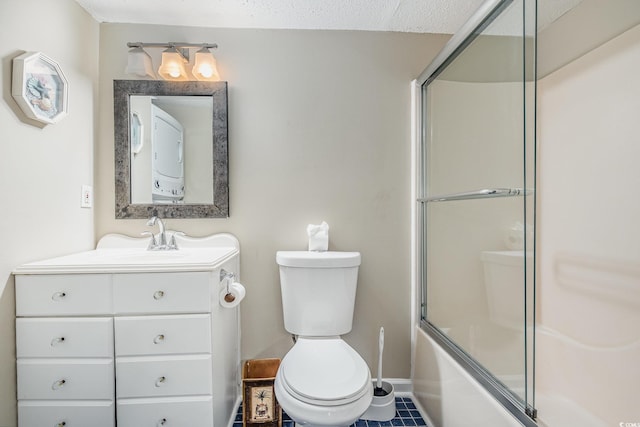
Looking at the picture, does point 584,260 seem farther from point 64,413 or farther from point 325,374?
point 64,413

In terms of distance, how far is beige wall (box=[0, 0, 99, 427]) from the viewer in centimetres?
119

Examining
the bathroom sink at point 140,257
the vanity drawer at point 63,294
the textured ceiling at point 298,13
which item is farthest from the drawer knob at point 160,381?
the textured ceiling at point 298,13

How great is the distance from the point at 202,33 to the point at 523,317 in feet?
6.49

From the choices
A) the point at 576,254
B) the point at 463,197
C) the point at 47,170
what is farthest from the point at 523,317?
the point at 47,170

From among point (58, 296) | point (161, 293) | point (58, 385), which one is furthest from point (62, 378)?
point (161, 293)

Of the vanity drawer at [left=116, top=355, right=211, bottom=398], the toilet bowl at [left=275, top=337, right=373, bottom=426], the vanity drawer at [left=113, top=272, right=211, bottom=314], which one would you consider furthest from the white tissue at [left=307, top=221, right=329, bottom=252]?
the vanity drawer at [left=116, top=355, right=211, bottom=398]

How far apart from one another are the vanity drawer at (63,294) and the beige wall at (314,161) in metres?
A: 0.56

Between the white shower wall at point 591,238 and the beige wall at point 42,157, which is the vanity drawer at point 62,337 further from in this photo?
the white shower wall at point 591,238

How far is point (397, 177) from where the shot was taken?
1.83 m

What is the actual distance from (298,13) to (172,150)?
96 cm

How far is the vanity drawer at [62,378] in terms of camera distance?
1.21 meters

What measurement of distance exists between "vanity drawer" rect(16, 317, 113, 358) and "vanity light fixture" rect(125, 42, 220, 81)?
3.98 feet

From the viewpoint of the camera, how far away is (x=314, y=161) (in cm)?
180

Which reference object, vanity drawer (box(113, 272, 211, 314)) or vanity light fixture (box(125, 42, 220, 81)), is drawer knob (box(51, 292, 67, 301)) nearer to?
vanity drawer (box(113, 272, 211, 314))
